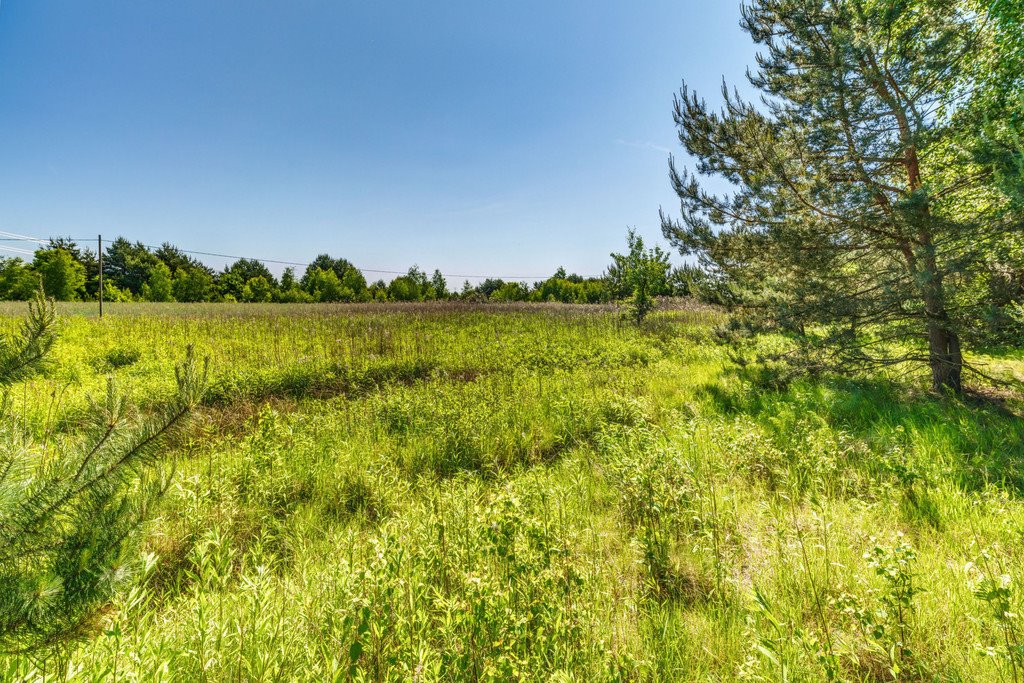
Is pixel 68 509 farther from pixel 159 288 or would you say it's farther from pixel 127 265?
pixel 127 265

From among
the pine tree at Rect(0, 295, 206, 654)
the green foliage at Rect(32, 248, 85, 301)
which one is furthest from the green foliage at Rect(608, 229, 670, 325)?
the green foliage at Rect(32, 248, 85, 301)

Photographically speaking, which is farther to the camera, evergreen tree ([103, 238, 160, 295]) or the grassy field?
evergreen tree ([103, 238, 160, 295])

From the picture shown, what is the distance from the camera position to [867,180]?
497 cm

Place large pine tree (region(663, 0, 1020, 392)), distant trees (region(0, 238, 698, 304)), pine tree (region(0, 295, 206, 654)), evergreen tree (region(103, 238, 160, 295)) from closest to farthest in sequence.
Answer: pine tree (region(0, 295, 206, 654)) → large pine tree (region(663, 0, 1020, 392)) → distant trees (region(0, 238, 698, 304)) → evergreen tree (region(103, 238, 160, 295))

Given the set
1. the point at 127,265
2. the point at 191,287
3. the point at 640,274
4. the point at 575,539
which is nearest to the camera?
the point at 575,539

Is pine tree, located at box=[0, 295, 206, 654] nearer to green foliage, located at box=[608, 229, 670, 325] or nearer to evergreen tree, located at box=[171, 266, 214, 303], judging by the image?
green foliage, located at box=[608, 229, 670, 325]

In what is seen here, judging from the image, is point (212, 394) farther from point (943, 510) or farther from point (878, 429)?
point (878, 429)

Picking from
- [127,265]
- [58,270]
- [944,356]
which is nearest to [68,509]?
[944,356]

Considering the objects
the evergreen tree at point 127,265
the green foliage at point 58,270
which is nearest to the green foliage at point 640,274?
the green foliage at point 58,270

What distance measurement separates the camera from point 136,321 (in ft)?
44.0

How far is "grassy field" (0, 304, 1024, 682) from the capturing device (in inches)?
64.5

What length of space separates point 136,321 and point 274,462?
15.3m

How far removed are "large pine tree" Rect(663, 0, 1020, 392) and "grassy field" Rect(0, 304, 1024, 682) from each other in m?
1.35

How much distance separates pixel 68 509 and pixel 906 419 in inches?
284
